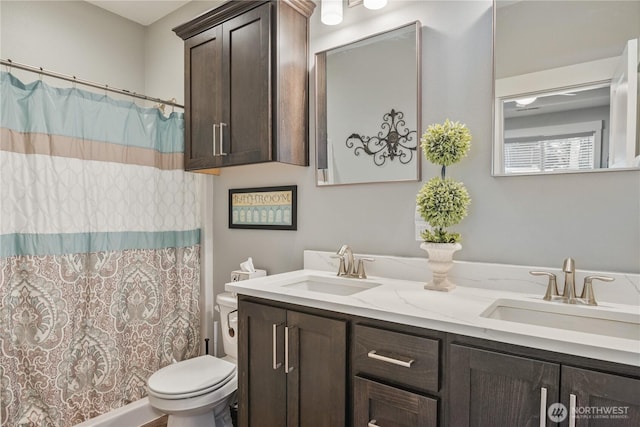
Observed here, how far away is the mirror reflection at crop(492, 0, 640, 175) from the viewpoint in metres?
1.25

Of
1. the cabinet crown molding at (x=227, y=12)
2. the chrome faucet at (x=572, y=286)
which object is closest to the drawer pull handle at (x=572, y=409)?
the chrome faucet at (x=572, y=286)

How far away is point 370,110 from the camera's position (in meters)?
1.82

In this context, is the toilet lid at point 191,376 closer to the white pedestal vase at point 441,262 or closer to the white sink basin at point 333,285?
the white sink basin at point 333,285

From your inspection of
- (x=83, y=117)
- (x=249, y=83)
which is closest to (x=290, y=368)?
(x=249, y=83)

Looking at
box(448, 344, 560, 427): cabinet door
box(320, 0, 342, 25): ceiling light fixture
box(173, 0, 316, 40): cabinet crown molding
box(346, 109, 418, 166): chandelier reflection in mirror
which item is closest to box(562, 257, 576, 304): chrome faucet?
box(448, 344, 560, 427): cabinet door

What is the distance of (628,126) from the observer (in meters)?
1.23

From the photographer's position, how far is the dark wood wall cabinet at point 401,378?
0.87m

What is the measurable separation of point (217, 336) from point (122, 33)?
241cm

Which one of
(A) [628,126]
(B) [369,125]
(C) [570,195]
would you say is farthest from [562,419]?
(B) [369,125]

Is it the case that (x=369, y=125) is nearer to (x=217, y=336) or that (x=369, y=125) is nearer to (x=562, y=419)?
(x=562, y=419)

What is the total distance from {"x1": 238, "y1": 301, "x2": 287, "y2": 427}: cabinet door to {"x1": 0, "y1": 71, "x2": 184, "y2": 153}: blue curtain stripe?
1.21 meters

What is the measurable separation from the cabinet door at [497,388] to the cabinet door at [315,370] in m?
0.37

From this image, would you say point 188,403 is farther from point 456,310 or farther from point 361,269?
point 456,310

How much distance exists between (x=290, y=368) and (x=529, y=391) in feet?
2.63
